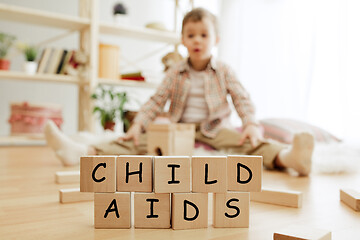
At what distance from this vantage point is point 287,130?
170cm

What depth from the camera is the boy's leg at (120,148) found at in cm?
142

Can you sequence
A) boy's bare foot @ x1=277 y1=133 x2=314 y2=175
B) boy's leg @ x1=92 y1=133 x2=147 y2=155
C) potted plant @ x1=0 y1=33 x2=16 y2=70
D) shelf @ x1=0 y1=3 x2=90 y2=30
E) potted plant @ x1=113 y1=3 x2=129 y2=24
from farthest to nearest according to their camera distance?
potted plant @ x1=113 y1=3 x2=129 y2=24
potted plant @ x1=0 y1=33 x2=16 y2=70
shelf @ x1=0 y1=3 x2=90 y2=30
boy's leg @ x1=92 y1=133 x2=147 y2=155
boy's bare foot @ x1=277 y1=133 x2=314 y2=175

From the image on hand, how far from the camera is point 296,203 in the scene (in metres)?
0.72

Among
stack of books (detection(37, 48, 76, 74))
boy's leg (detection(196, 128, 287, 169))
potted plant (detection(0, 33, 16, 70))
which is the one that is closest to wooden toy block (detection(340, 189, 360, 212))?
boy's leg (detection(196, 128, 287, 169))

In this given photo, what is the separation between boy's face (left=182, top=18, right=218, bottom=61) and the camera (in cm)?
143

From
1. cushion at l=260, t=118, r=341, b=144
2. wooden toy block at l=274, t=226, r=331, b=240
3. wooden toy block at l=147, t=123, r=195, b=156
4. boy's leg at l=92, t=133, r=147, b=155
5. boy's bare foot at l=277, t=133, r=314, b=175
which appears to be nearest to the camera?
wooden toy block at l=274, t=226, r=331, b=240

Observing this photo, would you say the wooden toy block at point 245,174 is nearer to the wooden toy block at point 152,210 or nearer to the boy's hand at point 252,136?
the wooden toy block at point 152,210

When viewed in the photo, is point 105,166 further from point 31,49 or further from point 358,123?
point 31,49

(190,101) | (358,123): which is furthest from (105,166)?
(358,123)

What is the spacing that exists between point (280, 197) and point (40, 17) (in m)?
1.82

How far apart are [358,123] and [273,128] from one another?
453 millimetres

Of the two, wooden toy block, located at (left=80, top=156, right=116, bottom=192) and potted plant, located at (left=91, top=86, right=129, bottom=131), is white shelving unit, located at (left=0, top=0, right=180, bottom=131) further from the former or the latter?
wooden toy block, located at (left=80, top=156, right=116, bottom=192)

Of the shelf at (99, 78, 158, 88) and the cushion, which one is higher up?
the shelf at (99, 78, 158, 88)

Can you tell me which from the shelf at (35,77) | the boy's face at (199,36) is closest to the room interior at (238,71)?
the shelf at (35,77)
